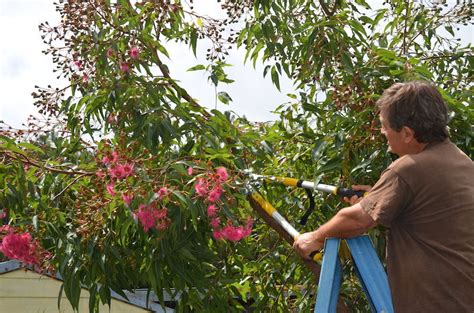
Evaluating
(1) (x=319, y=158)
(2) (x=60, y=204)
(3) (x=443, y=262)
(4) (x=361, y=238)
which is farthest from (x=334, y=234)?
(2) (x=60, y=204)

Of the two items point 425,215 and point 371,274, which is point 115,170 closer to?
point 371,274

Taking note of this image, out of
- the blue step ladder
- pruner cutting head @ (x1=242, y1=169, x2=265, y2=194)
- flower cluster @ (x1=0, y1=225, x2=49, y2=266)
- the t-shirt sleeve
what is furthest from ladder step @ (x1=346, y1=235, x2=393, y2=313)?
flower cluster @ (x1=0, y1=225, x2=49, y2=266)

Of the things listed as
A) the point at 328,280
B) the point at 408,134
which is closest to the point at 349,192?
the point at 328,280

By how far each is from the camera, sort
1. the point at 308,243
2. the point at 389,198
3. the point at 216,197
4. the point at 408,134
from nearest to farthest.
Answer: the point at 389,198 → the point at 408,134 → the point at 308,243 → the point at 216,197

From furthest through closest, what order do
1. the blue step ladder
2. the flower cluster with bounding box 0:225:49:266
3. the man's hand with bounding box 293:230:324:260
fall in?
the flower cluster with bounding box 0:225:49:266
the man's hand with bounding box 293:230:324:260
the blue step ladder

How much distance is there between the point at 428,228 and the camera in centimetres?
268

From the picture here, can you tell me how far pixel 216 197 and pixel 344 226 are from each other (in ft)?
1.76

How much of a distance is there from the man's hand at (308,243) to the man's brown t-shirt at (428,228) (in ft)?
1.09

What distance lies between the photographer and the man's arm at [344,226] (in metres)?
2.73

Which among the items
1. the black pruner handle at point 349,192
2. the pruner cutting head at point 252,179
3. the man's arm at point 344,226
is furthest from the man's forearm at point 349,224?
the pruner cutting head at point 252,179

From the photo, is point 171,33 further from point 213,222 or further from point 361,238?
point 361,238

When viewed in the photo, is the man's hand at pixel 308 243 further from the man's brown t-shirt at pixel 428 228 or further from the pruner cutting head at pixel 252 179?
the pruner cutting head at pixel 252 179

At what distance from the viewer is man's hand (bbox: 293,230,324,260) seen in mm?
3004

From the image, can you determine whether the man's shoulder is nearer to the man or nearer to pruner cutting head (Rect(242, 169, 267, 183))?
the man
